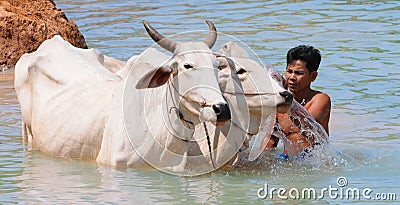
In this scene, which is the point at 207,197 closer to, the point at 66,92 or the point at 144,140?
the point at 144,140

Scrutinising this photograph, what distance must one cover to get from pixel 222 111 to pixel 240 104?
69 cm

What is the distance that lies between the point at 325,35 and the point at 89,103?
21.1ft

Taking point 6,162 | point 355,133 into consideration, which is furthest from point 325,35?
point 6,162

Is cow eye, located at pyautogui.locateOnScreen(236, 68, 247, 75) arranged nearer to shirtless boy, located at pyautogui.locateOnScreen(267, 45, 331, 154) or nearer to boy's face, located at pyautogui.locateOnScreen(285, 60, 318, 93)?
shirtless boy, located at pyautogui.locateOnScreen(267, 45, 331, 154)

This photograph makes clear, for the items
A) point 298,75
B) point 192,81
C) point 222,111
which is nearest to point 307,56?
point 298,75

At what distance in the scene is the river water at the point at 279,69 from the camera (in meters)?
6.56

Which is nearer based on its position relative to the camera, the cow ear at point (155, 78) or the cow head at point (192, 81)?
the cow head at point (192, 81)

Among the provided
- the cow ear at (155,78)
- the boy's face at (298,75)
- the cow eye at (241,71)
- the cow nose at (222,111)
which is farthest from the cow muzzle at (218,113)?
the boy's face at (298,75)

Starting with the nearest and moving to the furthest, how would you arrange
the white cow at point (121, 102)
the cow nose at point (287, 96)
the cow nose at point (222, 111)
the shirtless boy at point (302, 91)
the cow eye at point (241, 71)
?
the cow nose at point (222, 111), the white cow at point (121, 102), the cow nose at point (287, 96), the cow eye at point (241, 71), the shirtless boy at point (302, 91)

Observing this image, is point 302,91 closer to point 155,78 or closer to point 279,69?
point 155,78

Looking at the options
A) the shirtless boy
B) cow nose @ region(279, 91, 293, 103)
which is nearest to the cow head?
cow nose @ region(279, 91, 293, 103)

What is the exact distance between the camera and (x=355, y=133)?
8570 mm

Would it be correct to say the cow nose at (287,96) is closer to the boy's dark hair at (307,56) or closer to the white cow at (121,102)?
the white cow at (121,102)

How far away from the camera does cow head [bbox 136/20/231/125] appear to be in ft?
20.2
